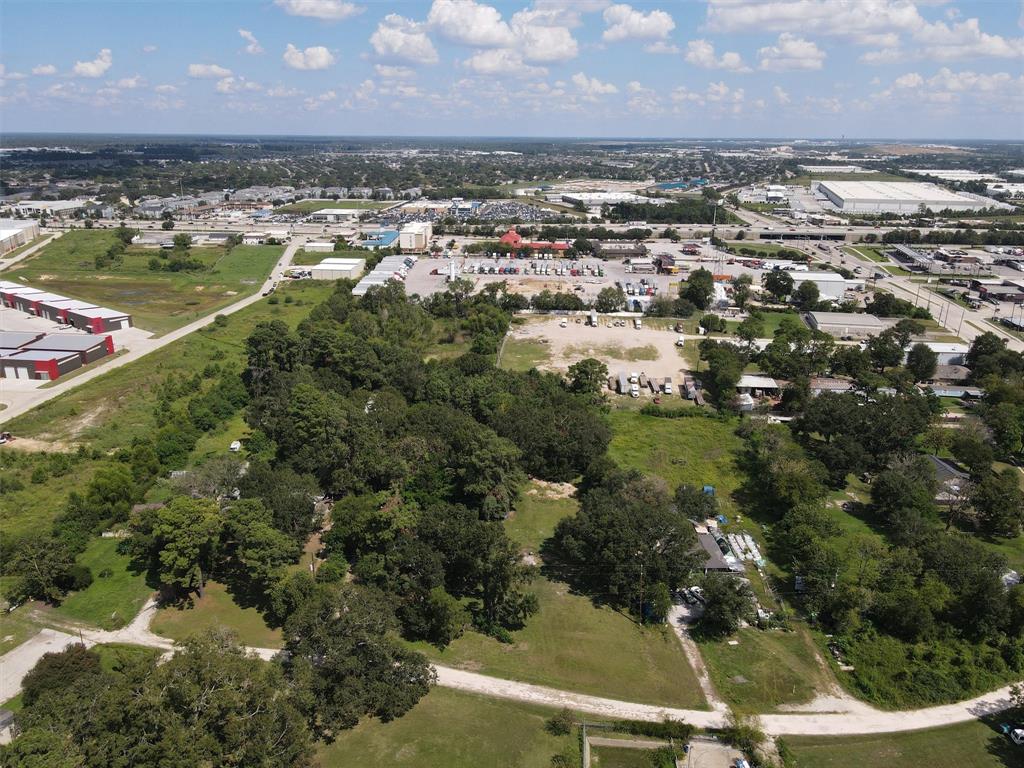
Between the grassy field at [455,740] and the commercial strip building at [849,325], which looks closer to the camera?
the grassy field at [455,740]

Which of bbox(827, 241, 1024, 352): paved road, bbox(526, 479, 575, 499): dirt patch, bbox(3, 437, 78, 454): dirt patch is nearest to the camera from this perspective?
bbox(526, 479, 575, 499): dirt patch

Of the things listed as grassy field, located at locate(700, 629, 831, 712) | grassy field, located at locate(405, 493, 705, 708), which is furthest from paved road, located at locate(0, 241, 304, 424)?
grassy field, located at locate(700, 629, 831, 712)

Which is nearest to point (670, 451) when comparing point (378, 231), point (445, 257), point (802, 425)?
point (802, 425)

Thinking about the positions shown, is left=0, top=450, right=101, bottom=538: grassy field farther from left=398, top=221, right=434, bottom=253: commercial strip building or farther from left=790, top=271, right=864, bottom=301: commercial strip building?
left=790, top=271, right=864, bottom=301: commercial strip building

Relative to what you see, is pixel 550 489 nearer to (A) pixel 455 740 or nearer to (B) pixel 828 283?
(A) pixel 455 740

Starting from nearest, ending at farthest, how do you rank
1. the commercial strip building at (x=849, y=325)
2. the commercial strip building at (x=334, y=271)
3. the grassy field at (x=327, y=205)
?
the commercial strip building at (x=849, y=325)
the commercial strip building at (x=334, y=271)
the grassy field at (x=327, y=205)

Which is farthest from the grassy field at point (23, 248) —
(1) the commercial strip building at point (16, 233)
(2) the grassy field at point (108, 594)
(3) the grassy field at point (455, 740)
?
(3) the grassy field at point (455, 740)

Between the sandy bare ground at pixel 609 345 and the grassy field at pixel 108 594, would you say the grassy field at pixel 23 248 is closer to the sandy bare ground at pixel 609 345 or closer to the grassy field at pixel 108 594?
the sandy bare ground at pixel 609 345

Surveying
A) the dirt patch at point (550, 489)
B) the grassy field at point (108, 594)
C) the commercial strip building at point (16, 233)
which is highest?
the commercial strip building at point (16, 233)
